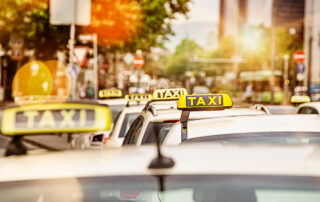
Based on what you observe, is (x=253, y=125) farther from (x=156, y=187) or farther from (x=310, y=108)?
(x=310, y=108)

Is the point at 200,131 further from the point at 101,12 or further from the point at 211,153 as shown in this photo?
the point at 101,12

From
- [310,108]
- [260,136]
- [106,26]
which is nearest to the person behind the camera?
[260,136]

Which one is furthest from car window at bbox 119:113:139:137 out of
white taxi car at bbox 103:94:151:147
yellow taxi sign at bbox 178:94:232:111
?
yellow taxi sign at bbox 178:94:232:111

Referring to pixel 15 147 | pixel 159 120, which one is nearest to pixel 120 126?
pixel 159 120

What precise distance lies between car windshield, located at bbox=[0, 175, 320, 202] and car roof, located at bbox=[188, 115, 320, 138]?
1851 mm

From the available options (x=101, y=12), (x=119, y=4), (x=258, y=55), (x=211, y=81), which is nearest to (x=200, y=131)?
(x=101, y=12)

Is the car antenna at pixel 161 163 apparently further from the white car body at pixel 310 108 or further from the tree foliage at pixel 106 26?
the tree foliage at pixel 106 26

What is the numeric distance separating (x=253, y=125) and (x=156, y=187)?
206 cm

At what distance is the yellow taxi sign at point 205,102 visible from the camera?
14.4ft

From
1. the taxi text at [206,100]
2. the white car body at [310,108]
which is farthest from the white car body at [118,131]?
the taxi text at [206,100]

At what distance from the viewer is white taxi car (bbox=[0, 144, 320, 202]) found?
1.91 m

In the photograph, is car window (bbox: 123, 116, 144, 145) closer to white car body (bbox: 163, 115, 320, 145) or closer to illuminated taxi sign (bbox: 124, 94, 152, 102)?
white car body (bbox: 163, 115, 320, 145)

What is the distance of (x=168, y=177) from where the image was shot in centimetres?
192

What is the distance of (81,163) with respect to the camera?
6.77ft
